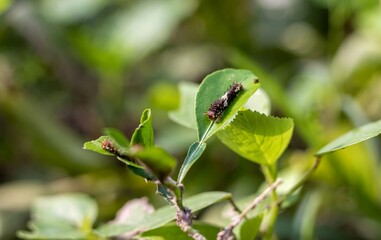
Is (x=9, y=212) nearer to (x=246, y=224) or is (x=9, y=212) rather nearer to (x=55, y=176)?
(x=55, y=176)

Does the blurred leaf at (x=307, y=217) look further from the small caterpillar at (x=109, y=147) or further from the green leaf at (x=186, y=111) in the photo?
the small caterpillar at (x=109, y=147)

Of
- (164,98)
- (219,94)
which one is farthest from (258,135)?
(164,98)

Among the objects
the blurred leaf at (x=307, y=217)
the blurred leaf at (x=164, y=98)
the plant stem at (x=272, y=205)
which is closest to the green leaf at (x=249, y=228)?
the plant stem at (x=272, y=205)

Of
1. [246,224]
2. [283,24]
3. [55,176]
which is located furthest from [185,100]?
[283,24]

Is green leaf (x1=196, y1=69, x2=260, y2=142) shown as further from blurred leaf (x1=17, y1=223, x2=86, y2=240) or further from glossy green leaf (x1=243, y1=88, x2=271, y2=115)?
blurred leaf (x1=17, y1=223, x2=86, y2=240)

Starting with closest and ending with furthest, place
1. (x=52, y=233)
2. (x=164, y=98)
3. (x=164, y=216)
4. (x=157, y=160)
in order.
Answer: (x=157, y=160) < (x=164, y=216) < (x=52, y=233) < (x=164, y=98)

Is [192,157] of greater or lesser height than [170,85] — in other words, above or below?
below

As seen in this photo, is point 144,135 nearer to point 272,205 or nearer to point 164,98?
point 272,205
